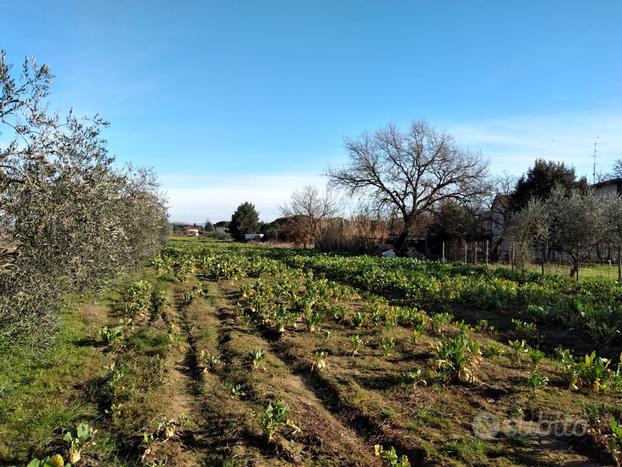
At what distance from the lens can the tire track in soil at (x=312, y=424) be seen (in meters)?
5.02

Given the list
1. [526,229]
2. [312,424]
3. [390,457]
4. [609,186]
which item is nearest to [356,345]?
[312,424]

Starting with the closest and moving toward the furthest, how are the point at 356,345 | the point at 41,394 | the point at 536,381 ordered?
1. the point at 536,381
2. the point at 41,394
3. the point at 356,345

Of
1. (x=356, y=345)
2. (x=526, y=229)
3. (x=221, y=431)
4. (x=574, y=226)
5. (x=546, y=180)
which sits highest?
→ (x=546, y=180)

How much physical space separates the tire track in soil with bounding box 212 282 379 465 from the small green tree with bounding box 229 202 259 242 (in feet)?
A: 209

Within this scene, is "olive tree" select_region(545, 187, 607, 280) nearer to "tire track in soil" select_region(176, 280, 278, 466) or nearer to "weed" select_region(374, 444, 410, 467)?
"weed" select_region(374, 444, 410, 467)

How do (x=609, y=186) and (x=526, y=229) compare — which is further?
(x=609, y=186)

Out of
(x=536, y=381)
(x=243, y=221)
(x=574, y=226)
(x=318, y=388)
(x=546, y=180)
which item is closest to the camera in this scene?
(x=536, y=381)

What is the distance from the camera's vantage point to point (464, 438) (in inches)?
208

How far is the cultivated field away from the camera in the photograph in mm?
5094

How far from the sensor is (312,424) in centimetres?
571

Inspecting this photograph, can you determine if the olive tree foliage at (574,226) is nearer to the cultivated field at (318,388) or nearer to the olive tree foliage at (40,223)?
the cultivated field at (318,388)

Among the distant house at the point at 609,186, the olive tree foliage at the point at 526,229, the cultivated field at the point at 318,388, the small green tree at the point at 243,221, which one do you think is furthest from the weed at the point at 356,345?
the small green tree at the point at 243,221

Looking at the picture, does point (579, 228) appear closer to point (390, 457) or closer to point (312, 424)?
point (312, 424)

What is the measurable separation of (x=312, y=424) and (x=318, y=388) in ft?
4.49
